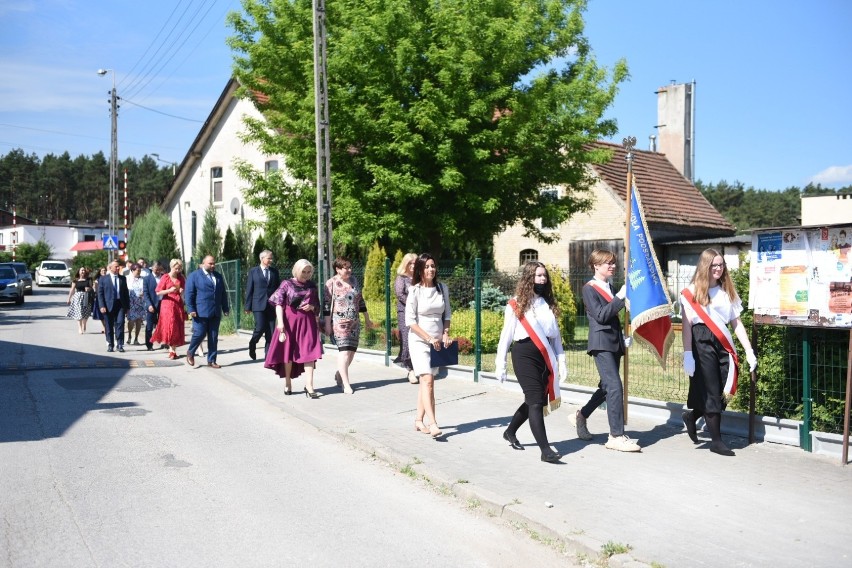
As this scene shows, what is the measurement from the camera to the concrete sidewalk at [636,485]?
505cm

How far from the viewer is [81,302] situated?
21.5 m

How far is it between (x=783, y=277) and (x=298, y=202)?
14880mm

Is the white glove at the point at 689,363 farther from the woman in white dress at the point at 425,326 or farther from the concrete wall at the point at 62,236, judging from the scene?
the concrete wall at the point at 62,236

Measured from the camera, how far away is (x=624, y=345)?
7.84 meters

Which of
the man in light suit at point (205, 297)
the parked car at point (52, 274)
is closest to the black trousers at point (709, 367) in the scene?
the man in light suit at point (205, 297)

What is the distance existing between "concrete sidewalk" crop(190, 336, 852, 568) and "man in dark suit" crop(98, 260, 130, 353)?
8190mm

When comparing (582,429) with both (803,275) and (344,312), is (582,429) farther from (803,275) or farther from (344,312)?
(344,312)

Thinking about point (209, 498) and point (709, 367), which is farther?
point (709, 367)

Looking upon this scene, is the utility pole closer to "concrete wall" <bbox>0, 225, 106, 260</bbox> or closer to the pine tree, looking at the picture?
the pine tree

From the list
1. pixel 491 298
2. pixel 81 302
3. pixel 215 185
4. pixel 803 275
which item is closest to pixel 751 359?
pixel 803 275

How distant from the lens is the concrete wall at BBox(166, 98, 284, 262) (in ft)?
116

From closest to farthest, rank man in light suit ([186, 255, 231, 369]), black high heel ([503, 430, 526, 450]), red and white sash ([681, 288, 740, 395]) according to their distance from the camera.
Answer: red and white sash ([681, 288, 740, 395]) → black high heel ([503, 430, 526, 450]) → man in light suit ([186, 255, 231, 369])

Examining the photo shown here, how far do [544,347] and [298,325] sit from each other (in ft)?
15.3

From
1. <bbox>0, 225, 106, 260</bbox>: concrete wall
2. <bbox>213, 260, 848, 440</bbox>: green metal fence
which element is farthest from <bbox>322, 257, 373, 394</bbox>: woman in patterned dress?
<bbox>0, 225, 106, 260</bbox>: concrete wall
